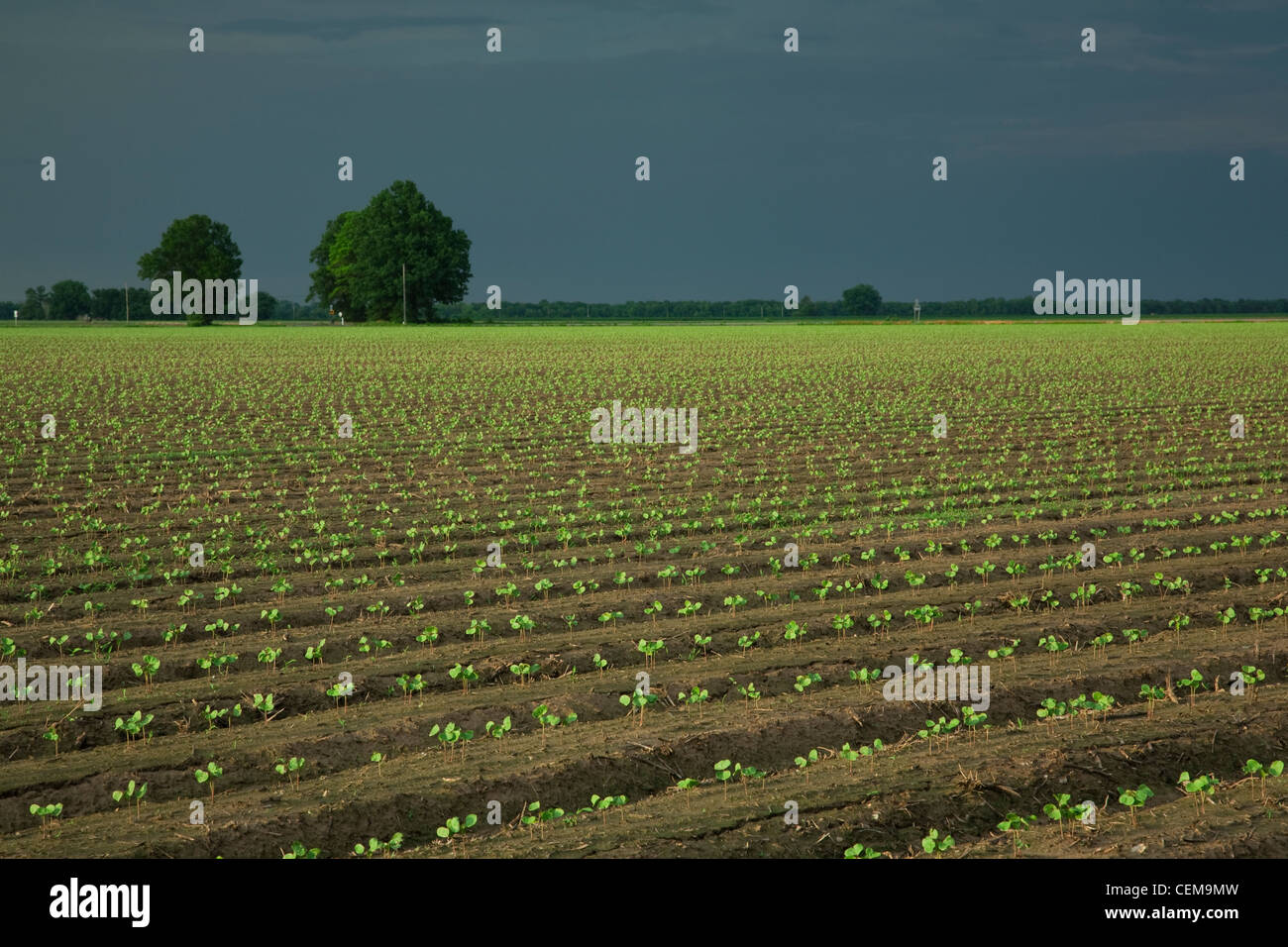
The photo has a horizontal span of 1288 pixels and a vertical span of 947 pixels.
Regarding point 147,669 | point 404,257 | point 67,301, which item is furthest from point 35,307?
point 147,669

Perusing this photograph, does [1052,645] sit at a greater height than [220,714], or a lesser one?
greater

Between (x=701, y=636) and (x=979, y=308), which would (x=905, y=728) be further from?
(x=979, y=308)

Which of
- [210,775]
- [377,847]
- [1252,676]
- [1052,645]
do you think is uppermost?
[1052,645]

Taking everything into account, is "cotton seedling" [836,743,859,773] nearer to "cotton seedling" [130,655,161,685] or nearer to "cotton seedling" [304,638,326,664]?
"cotton seedling" [304,638,326,664]

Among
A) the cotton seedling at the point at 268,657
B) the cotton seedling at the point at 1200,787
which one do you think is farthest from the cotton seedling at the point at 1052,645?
the cotton seedling at the point at 268,657

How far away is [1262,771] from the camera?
25.6 ft

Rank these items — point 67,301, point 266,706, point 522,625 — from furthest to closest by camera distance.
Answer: point 67,301 → point 522,625 → point 266,706

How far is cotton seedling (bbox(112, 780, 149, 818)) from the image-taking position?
25.1ft

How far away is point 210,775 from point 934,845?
443 cm

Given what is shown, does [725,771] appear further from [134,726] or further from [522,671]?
[134,726]

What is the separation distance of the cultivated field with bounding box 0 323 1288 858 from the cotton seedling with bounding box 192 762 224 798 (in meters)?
0.02

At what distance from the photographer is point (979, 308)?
7569 inches
